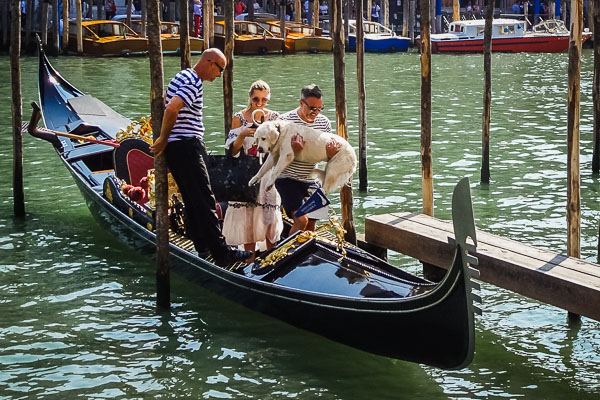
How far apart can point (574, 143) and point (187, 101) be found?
5.54ft

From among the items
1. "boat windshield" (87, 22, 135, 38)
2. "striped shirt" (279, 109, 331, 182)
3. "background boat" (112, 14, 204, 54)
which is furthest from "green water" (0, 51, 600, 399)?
"boat windshield" (87, 22, 135, 38)

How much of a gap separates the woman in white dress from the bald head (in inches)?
15.4

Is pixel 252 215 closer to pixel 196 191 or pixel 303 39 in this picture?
pixel 196 191

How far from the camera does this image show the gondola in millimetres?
3465

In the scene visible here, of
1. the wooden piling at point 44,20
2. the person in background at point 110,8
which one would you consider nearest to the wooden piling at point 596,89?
the wooden piling at point 44,20

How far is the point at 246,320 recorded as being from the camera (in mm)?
4629

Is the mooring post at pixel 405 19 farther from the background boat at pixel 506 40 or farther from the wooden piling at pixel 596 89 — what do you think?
the wooden piling at pixel 596 89

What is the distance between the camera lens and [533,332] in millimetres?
4473

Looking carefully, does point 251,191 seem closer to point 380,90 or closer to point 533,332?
point 533,332

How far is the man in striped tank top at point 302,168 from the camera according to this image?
4395mm

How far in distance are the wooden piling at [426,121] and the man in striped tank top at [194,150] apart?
4.25 ft

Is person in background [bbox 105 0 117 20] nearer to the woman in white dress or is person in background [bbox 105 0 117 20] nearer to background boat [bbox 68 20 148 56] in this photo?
background boat [bbox 68 20 148 56]

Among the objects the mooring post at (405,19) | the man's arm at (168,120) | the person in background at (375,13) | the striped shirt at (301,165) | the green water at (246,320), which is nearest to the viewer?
the green water at (246,320)

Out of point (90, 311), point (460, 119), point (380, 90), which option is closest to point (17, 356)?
point (90, 311)
